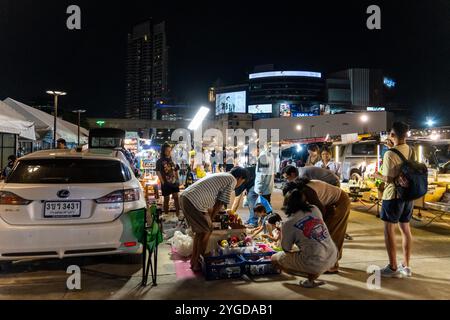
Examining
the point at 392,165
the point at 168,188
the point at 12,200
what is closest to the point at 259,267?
the point at 392,165

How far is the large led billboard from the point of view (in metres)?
91.2

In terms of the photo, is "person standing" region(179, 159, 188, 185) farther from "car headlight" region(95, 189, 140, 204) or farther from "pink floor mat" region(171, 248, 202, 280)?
"car headlight" region(95, 189, 140, 204)

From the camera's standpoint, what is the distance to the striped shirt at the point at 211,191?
4688 millimetres

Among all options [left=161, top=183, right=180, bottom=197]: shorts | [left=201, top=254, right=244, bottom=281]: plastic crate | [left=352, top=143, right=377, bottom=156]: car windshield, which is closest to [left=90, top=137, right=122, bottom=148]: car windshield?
[left=161, top=183, right=180, bottom=197]: shorts

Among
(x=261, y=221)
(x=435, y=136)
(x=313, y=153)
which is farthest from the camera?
(x=435, y=136)

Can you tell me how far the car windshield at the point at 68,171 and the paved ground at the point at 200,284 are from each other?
120 cm

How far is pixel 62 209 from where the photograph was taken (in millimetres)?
4297

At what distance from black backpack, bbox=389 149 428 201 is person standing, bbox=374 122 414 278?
5 centimetres

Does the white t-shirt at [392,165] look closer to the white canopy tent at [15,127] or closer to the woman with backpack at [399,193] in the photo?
the woman with backpack at [399,193]

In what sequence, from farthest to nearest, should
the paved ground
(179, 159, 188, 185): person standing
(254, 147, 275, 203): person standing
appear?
1. (179, 159, 188, 185): person standing
2. (254, 147, 275, 203): person standing
3. the paved ground

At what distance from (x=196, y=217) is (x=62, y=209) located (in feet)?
5.26

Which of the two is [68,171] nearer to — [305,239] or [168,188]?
[305,239]

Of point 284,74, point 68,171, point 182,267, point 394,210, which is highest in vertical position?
point 284,74
